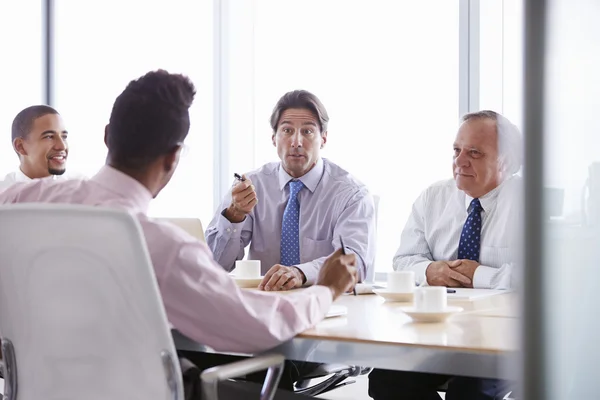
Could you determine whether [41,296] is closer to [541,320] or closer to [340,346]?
[340,346]

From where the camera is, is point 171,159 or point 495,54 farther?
point 495,54

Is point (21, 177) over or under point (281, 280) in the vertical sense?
over

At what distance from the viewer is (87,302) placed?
139 cm

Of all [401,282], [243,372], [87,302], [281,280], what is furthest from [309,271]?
[87,302]

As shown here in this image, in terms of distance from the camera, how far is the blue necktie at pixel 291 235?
10.2 ft

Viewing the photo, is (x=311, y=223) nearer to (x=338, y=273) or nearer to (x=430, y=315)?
(x=338, y=273)

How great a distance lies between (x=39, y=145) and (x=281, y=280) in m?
2.42

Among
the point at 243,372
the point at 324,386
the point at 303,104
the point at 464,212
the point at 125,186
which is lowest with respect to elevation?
the point at 324,386

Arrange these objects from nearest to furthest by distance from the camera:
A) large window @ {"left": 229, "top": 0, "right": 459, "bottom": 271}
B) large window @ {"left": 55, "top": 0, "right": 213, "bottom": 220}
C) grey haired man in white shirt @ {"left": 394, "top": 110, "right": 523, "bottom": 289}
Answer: grey haired man in white shirt @ {"left": 394, "top": 110, "right": 523, "bottom": 289}, large window @ {"left": 229, "top": 0, "right": 459, "bottom": 271}, large window @ {"left": 55, "top": 0, "right": 213, "bottom": 220}

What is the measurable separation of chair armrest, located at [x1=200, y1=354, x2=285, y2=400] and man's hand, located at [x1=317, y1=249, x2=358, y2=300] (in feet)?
0.93

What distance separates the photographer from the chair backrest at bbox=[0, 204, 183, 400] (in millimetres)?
1338

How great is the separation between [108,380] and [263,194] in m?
1.93

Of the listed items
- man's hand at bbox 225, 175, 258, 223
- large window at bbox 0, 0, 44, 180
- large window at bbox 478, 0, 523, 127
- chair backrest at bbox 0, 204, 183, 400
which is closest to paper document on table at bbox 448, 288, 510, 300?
man's hand at bbox 225, 175, 258, 223

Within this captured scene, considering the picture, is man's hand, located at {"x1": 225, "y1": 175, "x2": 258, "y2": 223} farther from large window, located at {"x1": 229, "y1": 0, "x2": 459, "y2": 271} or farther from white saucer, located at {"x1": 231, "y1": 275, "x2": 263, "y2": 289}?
large window, located at {"x1": 229, "y1": 0, "x2": 459, "y2": 271}
